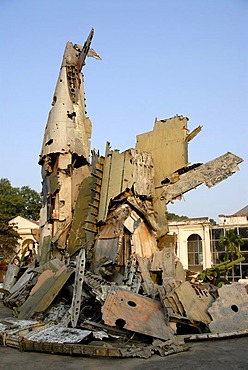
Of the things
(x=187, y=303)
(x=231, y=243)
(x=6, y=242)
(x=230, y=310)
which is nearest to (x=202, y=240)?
(x=231, y=243)

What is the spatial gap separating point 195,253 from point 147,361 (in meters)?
27.3

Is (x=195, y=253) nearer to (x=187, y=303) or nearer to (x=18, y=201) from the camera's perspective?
(x=18, y=201)

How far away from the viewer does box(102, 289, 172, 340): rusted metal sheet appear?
795cm

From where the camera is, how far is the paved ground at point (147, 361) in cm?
626

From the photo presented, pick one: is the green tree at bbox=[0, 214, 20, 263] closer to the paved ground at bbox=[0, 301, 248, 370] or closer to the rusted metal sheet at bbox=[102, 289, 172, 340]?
the rusted metal sheet at bbox=[102, 289, 172, 340]

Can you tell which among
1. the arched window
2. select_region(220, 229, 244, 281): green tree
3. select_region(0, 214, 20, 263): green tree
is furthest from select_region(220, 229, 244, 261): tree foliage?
select_region(0, 214, 20, 263): green tree

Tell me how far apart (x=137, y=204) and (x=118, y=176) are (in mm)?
1216

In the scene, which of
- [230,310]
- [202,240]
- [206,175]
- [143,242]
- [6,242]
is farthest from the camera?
[202,240]

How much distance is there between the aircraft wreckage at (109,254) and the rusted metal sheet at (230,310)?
0.03 m

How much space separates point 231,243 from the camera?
3166 cm

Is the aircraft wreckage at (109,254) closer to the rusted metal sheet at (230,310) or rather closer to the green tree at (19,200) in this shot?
the rusted metal sheet at (230,310)

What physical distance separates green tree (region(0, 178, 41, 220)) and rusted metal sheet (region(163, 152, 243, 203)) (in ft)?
103

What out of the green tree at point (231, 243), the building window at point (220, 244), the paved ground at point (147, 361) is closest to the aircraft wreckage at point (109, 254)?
the paved ground at point (147, 361)

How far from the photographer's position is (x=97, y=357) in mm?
7043
